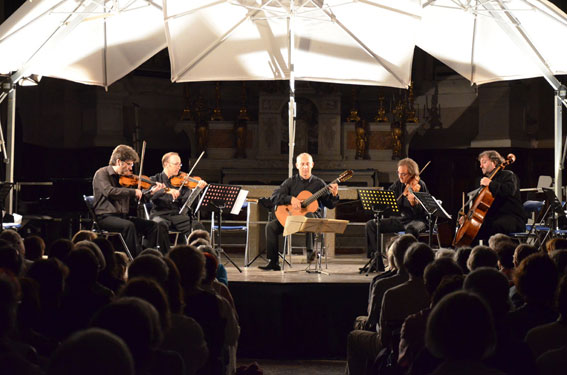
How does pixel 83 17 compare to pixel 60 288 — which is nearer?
pixel 60 288

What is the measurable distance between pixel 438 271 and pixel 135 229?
534cm

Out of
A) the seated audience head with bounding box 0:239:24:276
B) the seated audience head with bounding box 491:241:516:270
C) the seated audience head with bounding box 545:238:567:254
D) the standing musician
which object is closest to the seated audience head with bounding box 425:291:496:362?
the seated audience head with bounding box 0:239:24:276

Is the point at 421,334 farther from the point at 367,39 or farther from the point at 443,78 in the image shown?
the point at 443,78

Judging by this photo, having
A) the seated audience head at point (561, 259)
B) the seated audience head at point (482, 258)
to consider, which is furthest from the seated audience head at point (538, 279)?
the seated audience head at point (482, 258)

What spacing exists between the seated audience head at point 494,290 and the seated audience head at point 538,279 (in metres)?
0.36

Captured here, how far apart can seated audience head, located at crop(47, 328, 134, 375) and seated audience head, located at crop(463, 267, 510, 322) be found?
6.00ft

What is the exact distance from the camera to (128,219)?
30.4 ft

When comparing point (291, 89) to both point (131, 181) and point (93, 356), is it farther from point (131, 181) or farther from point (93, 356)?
point (93, 356)

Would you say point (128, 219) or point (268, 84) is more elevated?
point (268, 84)

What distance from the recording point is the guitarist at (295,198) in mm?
9477

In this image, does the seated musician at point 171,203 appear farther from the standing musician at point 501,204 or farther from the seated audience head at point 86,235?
the standing musician at point 501,204

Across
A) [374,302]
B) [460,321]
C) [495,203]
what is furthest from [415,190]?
[460,321]

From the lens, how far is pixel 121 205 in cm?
919

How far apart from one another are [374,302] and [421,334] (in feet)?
5.20
